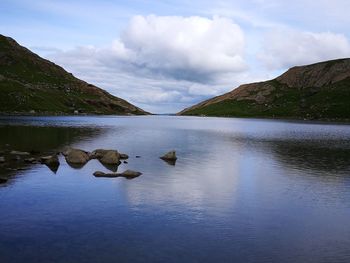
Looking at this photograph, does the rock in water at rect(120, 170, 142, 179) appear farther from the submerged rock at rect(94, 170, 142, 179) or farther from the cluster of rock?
the cluster of rock

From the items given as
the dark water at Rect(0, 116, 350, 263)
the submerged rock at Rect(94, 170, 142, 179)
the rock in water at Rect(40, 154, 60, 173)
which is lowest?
the dark water at Rect(0, 116, 350, 263)

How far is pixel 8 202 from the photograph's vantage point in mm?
44688

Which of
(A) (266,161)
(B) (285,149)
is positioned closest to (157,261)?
(A) (266,161)

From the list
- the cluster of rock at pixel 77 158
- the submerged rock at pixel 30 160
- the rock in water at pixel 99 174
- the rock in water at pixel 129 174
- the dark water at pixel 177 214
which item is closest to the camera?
the dark water at pixel 177 214

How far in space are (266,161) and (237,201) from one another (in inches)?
1593

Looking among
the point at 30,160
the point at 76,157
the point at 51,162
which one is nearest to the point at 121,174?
the point at 51,162

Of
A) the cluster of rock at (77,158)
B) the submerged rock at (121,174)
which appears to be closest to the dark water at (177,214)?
the submerged rock at (121,174)

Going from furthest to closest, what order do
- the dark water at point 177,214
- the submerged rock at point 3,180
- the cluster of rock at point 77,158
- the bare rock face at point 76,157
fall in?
1. the bare rock face at point 76,157
2. the cluster of rock at point 77,158
3. the submerged rock at point 3,180
4. the dark water at point 177,214

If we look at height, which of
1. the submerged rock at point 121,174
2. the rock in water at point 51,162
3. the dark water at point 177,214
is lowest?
the dark water at point 177,214

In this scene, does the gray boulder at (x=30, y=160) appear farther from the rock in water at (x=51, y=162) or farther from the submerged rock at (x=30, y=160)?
the rock in water at (x=51, y=162)

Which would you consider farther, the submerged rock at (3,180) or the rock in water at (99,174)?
the rock in water at (99,174)

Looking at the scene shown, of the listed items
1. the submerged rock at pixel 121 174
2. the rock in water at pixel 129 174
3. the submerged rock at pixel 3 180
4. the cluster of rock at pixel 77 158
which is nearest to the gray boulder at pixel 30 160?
the cluster of rock at pixel 77 158

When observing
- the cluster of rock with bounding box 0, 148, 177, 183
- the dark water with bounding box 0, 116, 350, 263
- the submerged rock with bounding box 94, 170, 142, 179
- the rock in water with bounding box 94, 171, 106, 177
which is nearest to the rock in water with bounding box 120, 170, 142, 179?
the submerged rock with bounding box 94, 170, 142, 179

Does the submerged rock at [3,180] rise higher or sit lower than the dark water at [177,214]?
higher
